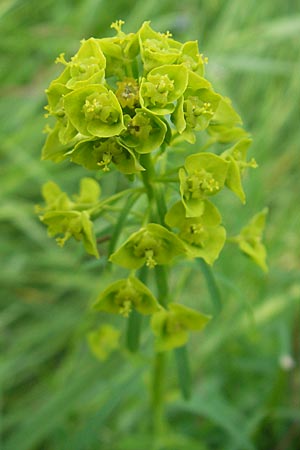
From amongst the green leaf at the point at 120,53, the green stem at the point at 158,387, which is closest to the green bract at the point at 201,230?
the green leaf at the point at 120,53

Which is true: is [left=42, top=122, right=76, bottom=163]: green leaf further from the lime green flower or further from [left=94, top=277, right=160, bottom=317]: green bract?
[left=94, top=277, right=160, bottom=317]: green bract

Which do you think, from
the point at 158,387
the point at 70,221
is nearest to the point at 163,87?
the point at 70,221

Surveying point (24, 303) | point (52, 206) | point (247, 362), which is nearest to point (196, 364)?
point (247, 362)

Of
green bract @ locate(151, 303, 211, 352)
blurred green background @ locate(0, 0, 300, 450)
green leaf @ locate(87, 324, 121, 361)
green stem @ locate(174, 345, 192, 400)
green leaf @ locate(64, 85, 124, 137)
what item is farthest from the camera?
blurred green background @ locate(0, 0, 300, 450)

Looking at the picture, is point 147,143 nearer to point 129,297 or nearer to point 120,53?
point 120,53

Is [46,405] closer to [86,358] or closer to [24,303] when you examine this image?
[86,358]

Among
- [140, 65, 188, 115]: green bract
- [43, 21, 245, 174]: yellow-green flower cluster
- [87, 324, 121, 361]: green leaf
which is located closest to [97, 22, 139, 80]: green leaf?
[43, 21, 245, 174]: yellow-green flower cluster

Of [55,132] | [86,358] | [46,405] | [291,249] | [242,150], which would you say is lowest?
[291,249]
